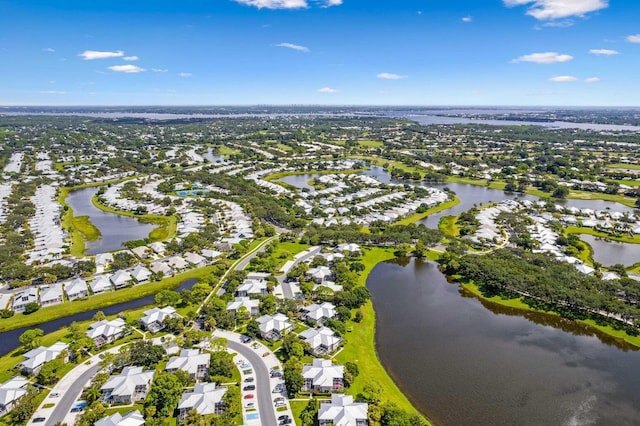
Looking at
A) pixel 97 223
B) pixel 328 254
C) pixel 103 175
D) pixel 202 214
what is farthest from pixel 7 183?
pixel 328 254

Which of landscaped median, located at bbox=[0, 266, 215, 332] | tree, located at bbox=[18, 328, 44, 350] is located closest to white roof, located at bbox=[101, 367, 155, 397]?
tree, located at bbox=[18, 328, 44, 350]

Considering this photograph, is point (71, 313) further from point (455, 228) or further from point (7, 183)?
point (7, 183)

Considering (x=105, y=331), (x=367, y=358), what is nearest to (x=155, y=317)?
(x=105, y=331)

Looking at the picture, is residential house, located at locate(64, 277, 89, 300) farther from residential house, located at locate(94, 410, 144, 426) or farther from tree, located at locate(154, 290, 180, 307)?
residential house, located at locate(94, 410, 144, 426)

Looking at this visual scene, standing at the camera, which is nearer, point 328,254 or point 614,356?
point 614,356

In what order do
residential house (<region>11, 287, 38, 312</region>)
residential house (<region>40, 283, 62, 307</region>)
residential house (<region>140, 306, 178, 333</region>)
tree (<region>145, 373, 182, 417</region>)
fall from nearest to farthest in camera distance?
1. tree (<region>145, 373, 182, 417</region>)
2. residential house (<region>140, 306, 178, 333</region>)
3. residential house (<region>11, 287, 38, 312</region>)
4. residential house (<region>40, 283, 62, 307</region>)

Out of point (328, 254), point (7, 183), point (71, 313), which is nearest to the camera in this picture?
point (71, 313)
